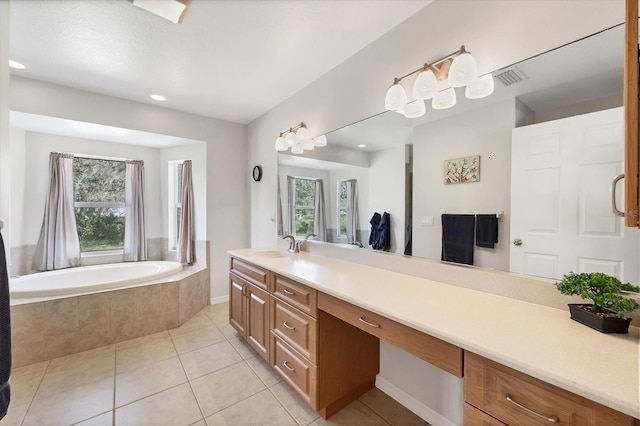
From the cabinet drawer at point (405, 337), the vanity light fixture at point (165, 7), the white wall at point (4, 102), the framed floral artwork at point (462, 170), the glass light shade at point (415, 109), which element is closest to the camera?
the cabinet drawer at point (405, 337)

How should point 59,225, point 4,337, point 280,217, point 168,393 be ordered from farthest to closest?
point 59,225 < point 280,217 < point 168,393 < point 4,337

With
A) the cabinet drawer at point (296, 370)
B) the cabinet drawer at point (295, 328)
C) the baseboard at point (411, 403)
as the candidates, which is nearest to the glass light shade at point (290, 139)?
the cabinet drawer at point (295, 328)

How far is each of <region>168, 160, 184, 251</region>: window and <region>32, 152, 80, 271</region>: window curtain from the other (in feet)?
3.43

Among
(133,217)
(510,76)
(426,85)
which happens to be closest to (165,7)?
(426,85)

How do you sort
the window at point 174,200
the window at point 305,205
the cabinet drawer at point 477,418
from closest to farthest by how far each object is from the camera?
the cabinet drawer at point 477,418 → the window at point 305,205 → the window at point 174,200

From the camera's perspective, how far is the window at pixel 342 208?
220cm

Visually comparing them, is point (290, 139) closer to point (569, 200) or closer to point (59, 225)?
point (569, 200)

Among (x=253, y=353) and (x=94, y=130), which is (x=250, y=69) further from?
(x=253, y=353)

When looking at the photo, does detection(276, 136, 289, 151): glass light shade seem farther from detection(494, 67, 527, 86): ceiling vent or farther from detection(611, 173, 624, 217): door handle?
detection(611, 173, 624, 217): door handle

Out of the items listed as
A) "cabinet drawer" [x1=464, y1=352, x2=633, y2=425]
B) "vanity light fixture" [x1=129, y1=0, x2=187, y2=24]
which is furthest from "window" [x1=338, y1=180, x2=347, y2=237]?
"vanity light fixture" [x1=129, y1=0, x2=187, y2=24]

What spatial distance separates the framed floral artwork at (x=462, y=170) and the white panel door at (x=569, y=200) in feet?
0.55

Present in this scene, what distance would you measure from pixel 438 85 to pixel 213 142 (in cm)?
288

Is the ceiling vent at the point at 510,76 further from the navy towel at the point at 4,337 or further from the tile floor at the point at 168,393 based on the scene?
the navy towel at the point at 4,337

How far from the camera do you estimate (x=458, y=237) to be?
1.45m
